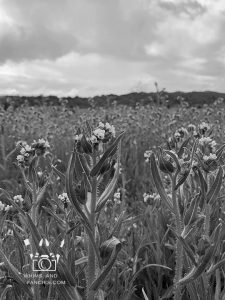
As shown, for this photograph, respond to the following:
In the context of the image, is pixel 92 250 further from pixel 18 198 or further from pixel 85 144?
pixel 18 198

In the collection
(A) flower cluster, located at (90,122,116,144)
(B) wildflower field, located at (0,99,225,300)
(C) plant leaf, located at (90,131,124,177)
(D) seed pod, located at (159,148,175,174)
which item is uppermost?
(A) flower cluster, located at (90,122,116,144)

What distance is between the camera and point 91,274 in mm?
1849

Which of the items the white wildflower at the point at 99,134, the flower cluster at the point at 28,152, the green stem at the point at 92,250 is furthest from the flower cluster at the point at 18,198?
the white wildflower at the point at 99,134

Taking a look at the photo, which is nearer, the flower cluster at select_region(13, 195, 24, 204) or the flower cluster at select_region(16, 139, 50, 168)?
the flower cluster at select_region(16, 139, 50, 168)

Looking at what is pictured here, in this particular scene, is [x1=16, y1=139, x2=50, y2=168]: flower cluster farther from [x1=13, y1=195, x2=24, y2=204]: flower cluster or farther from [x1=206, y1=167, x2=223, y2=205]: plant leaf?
[x1=206, y1=167, x2=223, y2=205]: plant leaf

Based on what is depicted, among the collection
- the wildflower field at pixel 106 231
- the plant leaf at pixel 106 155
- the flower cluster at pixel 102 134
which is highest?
the flower cluster at pixel 102 134

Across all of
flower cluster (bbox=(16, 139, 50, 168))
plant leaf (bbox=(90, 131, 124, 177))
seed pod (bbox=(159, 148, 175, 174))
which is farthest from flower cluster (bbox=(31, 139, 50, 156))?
plant leaf (bbox=(90, 131, 124, 177))

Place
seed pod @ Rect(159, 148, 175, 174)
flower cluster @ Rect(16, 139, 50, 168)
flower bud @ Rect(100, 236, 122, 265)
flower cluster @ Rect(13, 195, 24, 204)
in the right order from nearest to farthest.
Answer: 1. flower bud @ Rect(100, 236, 122, 265)
2. seed pod @ Rect(159, 148, 175, 174)
3. flower cluster @ Rect(16, 139, 50, 168)
4. flower cluster @ Rect(13, 195, 24, 204)

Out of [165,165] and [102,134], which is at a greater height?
[102,134]

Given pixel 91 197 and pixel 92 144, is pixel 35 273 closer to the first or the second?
pixel 91 197

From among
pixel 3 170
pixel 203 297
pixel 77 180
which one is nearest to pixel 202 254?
pixel 203 297

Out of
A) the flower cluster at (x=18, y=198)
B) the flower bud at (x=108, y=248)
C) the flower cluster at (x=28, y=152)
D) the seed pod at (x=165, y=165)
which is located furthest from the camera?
the flower cluster at (x=18, y=198)

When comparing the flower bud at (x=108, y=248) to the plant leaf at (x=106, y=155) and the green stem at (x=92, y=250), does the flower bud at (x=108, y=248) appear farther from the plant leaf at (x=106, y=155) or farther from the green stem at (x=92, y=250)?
the plant leaf at (x=106, y=155)

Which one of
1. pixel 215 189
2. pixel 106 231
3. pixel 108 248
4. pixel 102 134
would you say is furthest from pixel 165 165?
pixel 106 231
